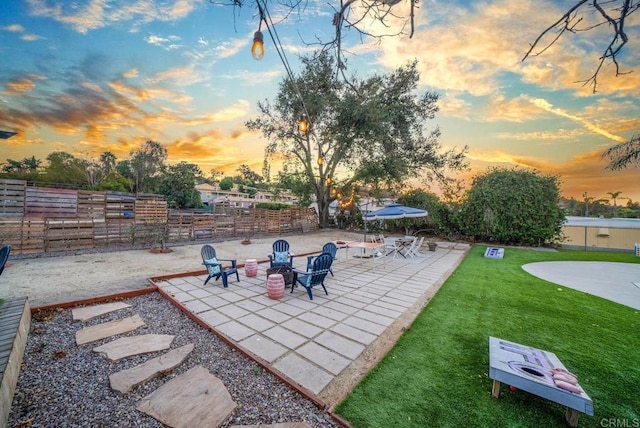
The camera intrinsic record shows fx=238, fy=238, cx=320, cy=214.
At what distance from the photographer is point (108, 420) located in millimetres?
1876

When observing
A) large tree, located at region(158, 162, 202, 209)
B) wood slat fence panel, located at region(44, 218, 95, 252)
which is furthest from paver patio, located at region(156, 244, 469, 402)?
large tree, located at region(158, 162, 202, 209)

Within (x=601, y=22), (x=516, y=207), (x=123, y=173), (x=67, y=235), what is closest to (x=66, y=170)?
(x=123, y=173)

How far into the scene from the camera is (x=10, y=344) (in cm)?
233

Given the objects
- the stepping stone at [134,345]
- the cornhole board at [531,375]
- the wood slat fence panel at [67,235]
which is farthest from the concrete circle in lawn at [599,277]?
the wood slat fence panel at [67,235]

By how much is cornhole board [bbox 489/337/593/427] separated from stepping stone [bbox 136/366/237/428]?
7.54ft

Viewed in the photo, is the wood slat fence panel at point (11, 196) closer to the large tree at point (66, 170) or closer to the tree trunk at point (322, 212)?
the tree trunk at point (322, 212)

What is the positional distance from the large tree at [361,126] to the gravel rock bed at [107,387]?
→ 11.0 meters

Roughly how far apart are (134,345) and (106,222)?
374 inches

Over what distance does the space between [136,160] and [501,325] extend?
48179 millimetres

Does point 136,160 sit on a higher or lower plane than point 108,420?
higher

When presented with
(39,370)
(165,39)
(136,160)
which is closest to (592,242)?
(39,370)

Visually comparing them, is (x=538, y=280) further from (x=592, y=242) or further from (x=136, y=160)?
(x=136, y=160)

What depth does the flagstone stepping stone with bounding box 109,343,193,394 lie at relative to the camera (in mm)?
2248

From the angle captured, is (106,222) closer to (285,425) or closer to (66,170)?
(285,425)
